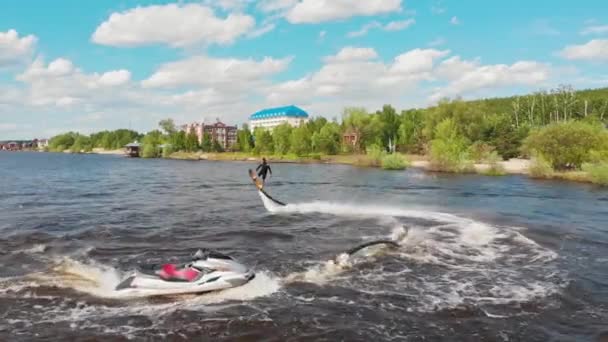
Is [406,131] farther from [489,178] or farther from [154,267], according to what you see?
[154,267]

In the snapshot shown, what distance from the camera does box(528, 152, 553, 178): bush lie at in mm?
65062

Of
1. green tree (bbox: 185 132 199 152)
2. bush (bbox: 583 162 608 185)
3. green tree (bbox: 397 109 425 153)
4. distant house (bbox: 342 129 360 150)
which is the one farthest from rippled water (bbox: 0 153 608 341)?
green tree (bbox: 185 132 199 152)

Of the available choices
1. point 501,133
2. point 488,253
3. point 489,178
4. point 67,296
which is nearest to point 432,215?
point 488,253

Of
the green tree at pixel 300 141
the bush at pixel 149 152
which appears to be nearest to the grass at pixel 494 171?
the green tree at pixel 300 141

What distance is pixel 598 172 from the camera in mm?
55219

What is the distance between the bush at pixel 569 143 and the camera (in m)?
63.7

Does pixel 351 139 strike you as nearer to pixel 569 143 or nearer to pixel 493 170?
pixel 493 170

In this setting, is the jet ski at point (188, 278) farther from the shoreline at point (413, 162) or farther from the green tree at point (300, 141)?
the green tree at point (300, 141)

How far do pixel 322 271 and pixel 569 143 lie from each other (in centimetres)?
5843

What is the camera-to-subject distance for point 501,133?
108 meters

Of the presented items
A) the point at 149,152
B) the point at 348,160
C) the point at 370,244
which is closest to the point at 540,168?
the point at 370,244

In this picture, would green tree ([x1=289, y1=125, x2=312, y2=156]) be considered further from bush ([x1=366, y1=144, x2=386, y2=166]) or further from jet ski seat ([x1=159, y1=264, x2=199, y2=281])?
jet ski seat ([x1=159, y1=264, x2=199, y2=281])

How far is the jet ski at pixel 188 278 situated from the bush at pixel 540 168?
60840mm

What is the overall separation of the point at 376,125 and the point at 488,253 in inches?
4628
